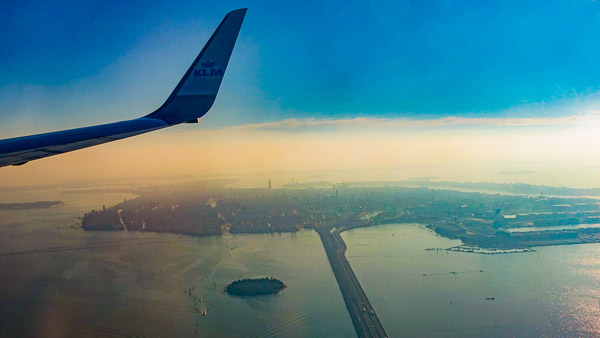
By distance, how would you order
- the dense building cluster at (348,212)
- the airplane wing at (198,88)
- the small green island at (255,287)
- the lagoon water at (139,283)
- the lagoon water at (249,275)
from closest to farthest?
the airplane wing at (198,88), the lagoon water at (139,283), the lagoon water at (249,275), the small green island at (255,287), the dense building cluster at (348,212)

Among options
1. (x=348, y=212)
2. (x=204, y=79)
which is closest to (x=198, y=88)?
(x=204, y=79)

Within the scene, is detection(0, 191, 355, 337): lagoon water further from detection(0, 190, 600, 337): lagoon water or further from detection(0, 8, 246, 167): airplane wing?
detection(0, 8, 246, 167): airplane wing

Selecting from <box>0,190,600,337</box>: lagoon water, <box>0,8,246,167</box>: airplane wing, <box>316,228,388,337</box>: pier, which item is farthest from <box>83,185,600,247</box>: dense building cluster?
<box>0,8,246,167</box>: airplane wing

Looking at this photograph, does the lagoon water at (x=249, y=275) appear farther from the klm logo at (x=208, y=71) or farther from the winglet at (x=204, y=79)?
the klm logo at (x=208, y=71)

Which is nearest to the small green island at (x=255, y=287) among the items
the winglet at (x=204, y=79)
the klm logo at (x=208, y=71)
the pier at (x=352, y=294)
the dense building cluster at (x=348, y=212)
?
the pier at (x=352, y=294)

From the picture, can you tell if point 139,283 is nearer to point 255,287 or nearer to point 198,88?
point 255,287

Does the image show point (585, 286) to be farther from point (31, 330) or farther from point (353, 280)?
point (31, 330)

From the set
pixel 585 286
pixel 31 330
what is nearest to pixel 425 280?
pixel 585 286
